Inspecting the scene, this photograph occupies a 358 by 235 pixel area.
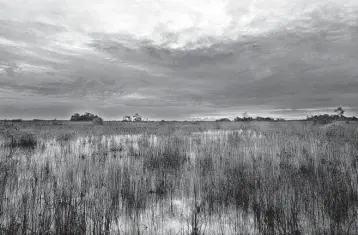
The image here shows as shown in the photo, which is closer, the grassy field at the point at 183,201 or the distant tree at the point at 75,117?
the grassy field at the point at 183,201

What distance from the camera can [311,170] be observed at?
655 cm

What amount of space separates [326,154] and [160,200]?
737 centimetres

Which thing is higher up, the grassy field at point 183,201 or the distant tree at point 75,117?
the distant tree at point 75,117

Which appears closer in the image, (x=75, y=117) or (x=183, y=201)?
(x=183, y=201)

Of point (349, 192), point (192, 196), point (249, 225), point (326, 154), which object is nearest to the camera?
point (249, 225)

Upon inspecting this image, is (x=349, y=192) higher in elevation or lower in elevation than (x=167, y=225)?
higher

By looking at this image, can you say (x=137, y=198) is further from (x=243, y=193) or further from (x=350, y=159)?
(x=350, y=159)

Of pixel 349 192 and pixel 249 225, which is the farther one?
pixel 349 192

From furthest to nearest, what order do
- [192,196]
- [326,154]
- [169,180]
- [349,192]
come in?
[326,154], [169,180], [192,196], [349,192]

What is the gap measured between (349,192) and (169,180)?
3.86m

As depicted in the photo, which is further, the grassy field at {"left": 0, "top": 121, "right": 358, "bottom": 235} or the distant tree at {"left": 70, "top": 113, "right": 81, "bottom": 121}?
the distant tree at {"left": 70, "top": 113, "right": 81, "bottom": 121}

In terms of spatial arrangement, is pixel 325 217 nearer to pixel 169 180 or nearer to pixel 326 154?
pixel 169 180

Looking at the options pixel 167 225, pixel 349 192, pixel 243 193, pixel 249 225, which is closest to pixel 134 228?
pixel 167 225

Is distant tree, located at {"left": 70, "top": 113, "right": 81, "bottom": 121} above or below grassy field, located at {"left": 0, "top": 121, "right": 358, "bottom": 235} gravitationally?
above
